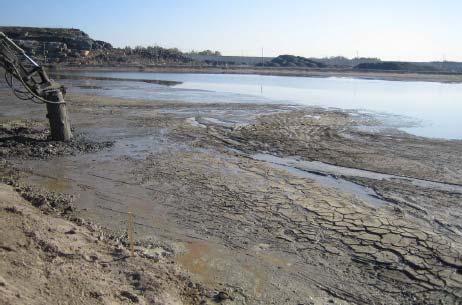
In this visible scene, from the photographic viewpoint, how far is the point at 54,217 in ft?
22.7

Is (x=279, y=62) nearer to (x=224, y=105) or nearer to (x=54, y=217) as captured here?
(x=224, y=105)

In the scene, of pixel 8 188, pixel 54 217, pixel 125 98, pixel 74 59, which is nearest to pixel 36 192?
pixel 8 188

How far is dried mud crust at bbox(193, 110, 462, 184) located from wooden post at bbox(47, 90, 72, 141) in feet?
15.8

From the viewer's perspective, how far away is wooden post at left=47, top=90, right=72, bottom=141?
496 inches

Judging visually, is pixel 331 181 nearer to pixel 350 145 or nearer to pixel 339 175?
pixel 339 175

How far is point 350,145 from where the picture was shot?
545 inches

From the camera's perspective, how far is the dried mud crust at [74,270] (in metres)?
4.38

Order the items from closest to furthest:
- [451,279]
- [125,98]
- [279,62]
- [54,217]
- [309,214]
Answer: [451,279] → [54,217] → [309,214] → [125,98] → [279,62]

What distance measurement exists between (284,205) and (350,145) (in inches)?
249

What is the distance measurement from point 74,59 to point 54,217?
219 ft

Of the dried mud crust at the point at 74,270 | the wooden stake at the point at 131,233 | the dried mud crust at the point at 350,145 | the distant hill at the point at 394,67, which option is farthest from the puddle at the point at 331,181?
the distant hill at the point at 394,67

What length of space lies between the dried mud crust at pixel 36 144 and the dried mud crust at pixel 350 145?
425 cm

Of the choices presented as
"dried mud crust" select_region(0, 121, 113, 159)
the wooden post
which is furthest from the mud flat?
the wooden post

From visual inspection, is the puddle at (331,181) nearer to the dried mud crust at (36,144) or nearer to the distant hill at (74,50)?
the dried mud crust at (36,144)
